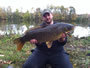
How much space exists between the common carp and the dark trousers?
23.7 inches

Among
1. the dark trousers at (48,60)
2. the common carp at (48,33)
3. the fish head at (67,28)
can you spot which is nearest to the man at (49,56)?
the dark trousers at (48,60)

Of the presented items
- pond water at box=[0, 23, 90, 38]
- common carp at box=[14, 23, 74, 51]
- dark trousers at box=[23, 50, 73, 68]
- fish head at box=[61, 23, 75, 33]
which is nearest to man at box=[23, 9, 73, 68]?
dark trousers at box=[23, 50, 73, 68]

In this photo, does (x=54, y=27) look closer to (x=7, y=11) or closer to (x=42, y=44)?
(x=42, y=44)

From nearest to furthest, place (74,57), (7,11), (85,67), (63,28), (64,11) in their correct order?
(63,28) → (85,67) → (74,57) → (64,11) → (7,11)

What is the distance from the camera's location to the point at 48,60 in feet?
15.4

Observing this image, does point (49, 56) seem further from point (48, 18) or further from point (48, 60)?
point (48, 18)

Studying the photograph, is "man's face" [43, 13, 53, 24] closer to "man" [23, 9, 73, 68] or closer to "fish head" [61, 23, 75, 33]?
"man" [23, 9, 73, 68]

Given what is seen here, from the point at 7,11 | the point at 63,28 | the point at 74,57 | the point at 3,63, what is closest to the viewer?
the point at 63,28

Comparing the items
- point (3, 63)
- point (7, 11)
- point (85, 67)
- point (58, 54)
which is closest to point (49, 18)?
point (58, 54)

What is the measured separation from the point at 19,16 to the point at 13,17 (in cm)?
391

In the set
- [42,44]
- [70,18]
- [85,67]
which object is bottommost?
[70,18]

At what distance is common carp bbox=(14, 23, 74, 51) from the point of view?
3.97m

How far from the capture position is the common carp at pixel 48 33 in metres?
3.97

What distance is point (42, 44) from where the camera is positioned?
4691 mm
